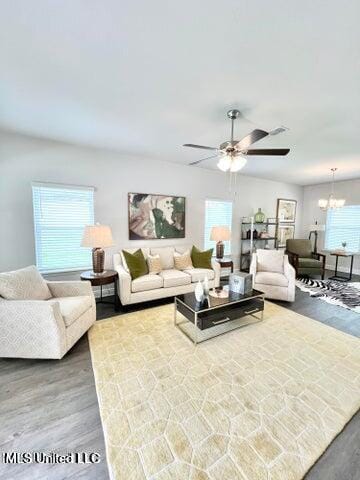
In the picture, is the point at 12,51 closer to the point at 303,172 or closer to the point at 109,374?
the point at 109,374

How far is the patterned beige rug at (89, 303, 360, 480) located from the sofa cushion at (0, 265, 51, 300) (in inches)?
31.1

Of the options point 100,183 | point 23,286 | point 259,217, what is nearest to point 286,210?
point 259,217

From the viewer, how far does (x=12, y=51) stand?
58.9 inches

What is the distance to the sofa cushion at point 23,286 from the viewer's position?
2107 mm

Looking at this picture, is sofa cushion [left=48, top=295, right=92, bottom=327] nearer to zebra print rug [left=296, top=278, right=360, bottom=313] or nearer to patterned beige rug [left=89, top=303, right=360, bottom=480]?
patterned beige rug [left=89, top=303, right=360, bottom=480]

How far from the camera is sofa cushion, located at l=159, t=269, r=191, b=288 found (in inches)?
136

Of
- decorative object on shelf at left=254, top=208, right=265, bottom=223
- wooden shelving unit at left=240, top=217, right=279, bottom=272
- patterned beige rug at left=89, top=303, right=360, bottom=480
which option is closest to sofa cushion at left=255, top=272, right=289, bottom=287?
patterned beige rug at left=89, top=303, right=360, bottom=480

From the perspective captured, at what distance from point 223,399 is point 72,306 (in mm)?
1775

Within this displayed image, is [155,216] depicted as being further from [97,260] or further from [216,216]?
[216,216]

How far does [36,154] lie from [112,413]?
137 inches

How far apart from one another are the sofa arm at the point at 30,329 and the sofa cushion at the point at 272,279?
3.11 m

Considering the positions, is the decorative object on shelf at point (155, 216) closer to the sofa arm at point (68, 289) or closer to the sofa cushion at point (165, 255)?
the sofa cushion at point (165, 255)

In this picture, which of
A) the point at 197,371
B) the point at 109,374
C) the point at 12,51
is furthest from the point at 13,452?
the point at 12,51

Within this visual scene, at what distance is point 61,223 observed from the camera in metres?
3.42
